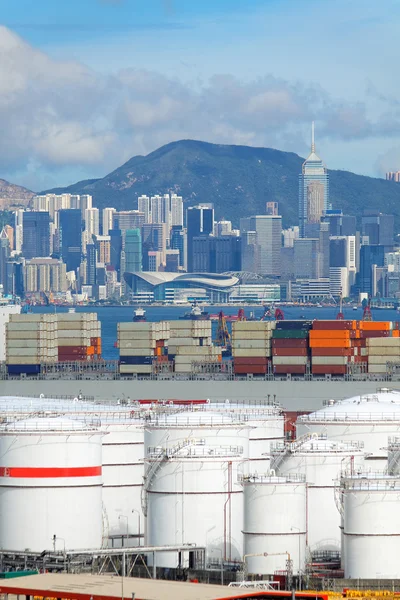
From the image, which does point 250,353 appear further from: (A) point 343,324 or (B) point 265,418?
(B) point 265,418

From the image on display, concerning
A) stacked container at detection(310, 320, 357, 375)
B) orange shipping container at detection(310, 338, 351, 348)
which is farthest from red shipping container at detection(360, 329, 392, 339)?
orange shipping container at detection(310, 338, 351, 348)

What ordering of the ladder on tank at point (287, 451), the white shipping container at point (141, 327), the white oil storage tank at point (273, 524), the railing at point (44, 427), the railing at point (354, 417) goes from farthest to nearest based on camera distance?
the white shipping container at point (141, 327)
the railing at point (354, 417)
the railing at point (44, 427)
the ladder on tank at point (287, 451)
the white oil storage tank at point (273, 524)

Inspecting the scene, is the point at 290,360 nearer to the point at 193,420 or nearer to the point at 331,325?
the point at 331,325

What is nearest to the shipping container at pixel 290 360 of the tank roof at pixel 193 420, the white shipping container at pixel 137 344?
the white shipping container at pixel 137 344

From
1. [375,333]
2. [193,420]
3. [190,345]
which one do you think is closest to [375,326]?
[375,333]

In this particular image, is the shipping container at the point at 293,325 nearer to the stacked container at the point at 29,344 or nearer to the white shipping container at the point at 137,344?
the white shipping container at the point at 137,344

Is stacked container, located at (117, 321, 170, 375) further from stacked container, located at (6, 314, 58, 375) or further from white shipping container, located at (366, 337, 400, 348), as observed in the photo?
white shipping container, located at (366, 337, 400, 348)
